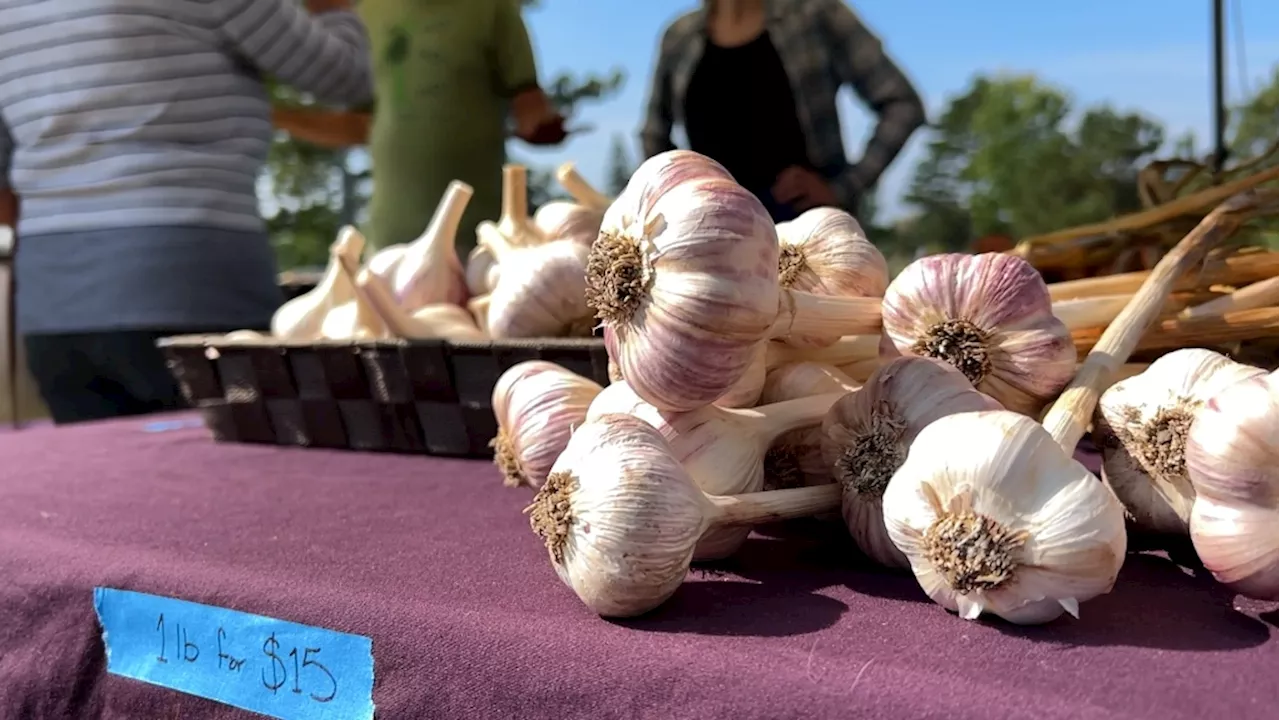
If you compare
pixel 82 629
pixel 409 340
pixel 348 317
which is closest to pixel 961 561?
pixel 82 629

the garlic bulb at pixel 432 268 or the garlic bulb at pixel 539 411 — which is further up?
the garlic bulb at pixel 539 411

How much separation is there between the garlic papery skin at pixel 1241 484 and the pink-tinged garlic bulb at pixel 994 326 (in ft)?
0.37

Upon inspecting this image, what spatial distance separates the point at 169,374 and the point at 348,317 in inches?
Result: 22.8

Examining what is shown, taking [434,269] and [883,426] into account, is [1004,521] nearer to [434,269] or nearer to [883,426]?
[883,426]

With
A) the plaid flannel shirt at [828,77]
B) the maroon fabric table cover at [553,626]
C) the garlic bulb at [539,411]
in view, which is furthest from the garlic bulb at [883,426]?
the plaid flannel shirt at [828,77]

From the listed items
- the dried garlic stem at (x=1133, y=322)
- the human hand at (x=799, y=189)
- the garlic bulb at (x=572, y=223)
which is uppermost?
the dried garlic stem at (x=1133, y=322)

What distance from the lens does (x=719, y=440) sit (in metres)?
0.54

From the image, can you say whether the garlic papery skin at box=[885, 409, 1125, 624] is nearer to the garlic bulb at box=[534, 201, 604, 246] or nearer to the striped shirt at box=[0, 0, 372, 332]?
the garlic bulb at box=[534, 201, 604, 246]

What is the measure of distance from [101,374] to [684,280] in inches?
52.7

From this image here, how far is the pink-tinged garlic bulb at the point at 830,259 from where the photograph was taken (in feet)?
2.09

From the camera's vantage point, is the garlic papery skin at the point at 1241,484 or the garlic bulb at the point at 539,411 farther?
the garlic bulb at the point at 539,411

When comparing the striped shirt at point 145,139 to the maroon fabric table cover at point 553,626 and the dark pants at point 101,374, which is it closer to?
the dark pants at point 101,374

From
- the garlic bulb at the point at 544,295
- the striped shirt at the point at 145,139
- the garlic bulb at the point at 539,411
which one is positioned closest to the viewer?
the garlic bulb at the point at 539,411

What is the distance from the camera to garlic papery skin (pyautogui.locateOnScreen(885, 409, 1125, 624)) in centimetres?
41
